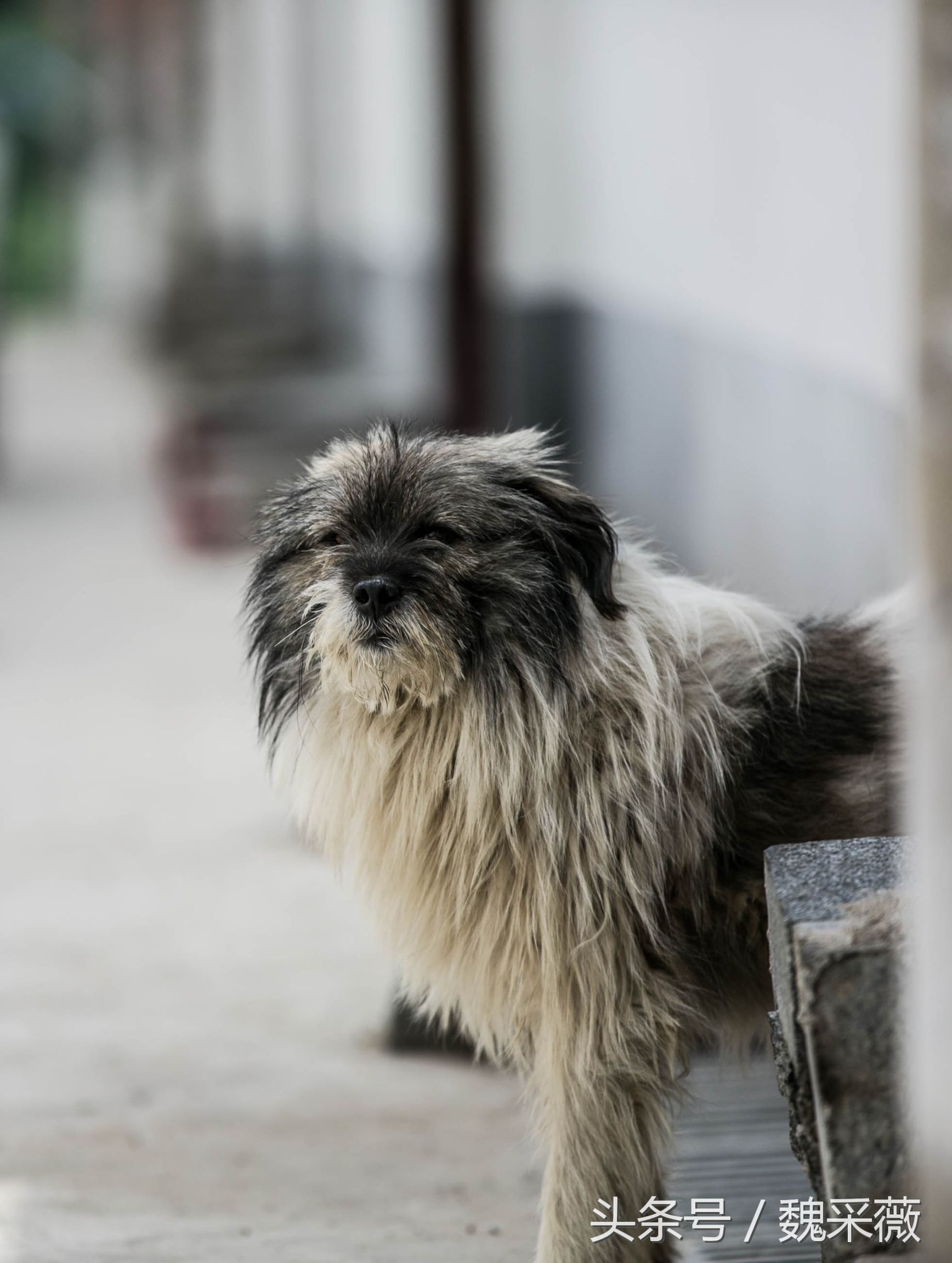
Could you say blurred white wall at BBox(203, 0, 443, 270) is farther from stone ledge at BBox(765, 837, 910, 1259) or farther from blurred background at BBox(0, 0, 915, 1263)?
stone ledge at BBox(765, 837, 910, 1259)

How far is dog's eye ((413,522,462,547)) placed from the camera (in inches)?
101

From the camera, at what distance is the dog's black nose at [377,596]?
2.46 meters

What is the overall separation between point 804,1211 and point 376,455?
137cm

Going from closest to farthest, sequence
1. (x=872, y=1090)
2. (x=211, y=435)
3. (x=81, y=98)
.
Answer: (x=872, y=1090) → (x=211, y=435) → (x=81, y=98)

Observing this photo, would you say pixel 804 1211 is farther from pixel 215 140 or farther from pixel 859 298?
pixel 215 140

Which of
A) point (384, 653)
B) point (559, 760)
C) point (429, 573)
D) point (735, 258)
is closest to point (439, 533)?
point (429, 573)

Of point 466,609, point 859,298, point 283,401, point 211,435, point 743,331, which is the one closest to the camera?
point 466,609

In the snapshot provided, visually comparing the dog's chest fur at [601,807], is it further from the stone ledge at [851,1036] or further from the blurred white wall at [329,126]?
the blurred white wall at [329,126]

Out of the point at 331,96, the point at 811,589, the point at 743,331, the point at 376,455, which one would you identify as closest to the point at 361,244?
the point at 331,96

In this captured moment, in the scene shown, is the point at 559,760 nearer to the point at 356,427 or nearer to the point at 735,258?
the point at 356,427

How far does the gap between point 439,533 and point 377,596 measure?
17 cm

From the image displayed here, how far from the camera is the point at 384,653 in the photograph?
2.47 m

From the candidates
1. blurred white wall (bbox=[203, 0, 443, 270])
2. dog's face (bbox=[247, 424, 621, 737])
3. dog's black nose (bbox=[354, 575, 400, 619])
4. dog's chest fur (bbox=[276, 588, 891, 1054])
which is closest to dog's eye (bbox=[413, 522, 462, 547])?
dog's face (bbox=[247, 424, 621, 737])

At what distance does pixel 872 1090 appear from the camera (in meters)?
2.06
